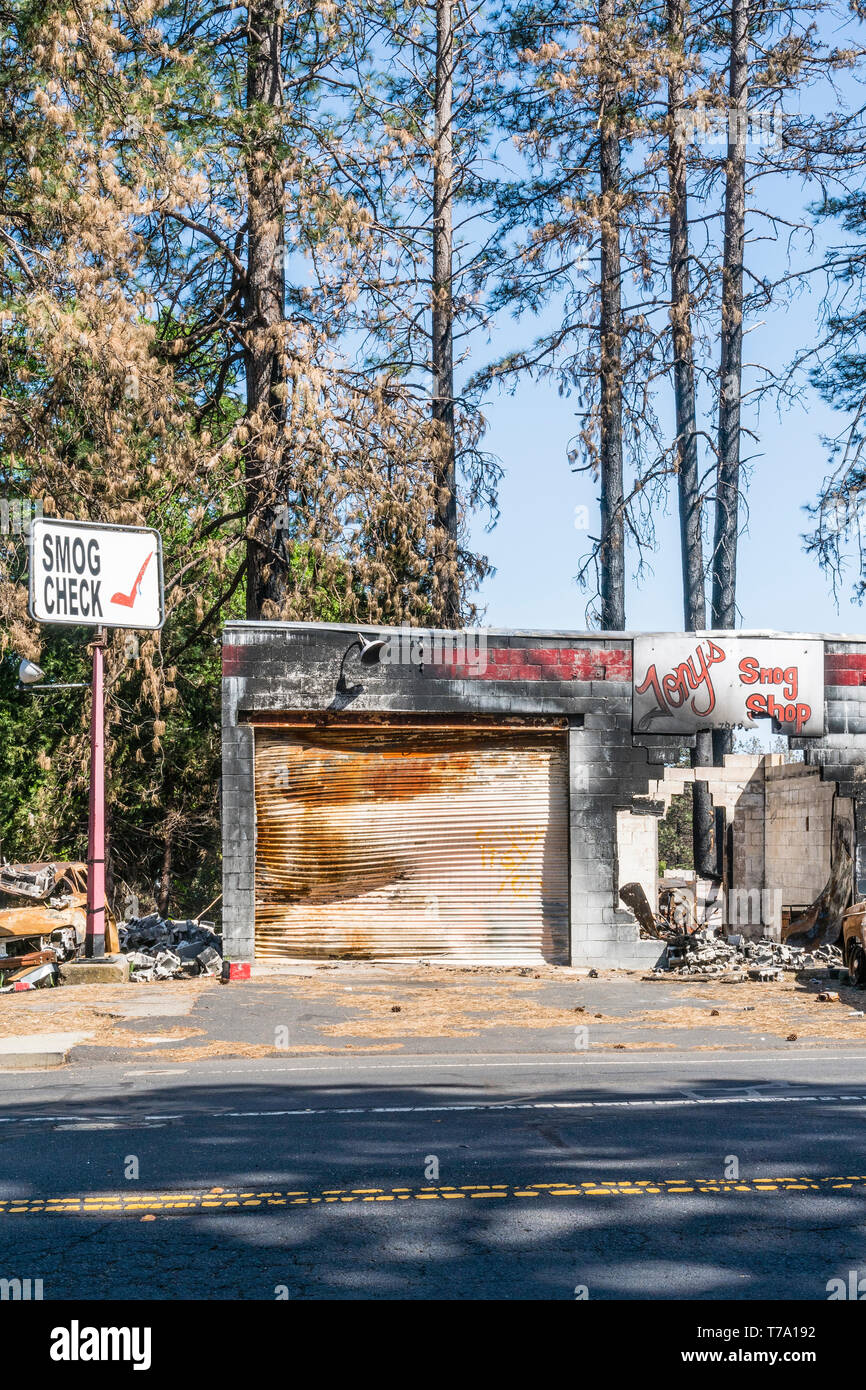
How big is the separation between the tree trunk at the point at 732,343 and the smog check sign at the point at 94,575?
16180mm

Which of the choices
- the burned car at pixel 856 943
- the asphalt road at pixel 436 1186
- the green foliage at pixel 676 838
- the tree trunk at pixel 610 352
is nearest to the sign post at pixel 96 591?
the asphalt road at pixel 436 1186

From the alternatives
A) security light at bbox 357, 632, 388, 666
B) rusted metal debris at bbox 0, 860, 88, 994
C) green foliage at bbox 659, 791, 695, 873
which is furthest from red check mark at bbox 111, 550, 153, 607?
green foliage at bbox 659, 791, 695, 873

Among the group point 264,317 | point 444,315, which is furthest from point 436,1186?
point 444,315

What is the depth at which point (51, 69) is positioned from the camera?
782 inches

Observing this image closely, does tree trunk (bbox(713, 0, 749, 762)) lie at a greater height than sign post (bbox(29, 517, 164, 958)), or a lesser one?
greater

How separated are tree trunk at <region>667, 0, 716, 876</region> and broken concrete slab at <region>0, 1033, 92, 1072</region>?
792 inches

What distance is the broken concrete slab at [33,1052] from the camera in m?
10.9

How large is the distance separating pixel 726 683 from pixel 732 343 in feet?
48.2

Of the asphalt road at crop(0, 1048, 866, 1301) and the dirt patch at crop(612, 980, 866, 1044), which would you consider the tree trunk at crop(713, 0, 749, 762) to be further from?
the asphalt road at crop(0, 1048, 866, 1301)

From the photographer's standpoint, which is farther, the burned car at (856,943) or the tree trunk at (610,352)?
the tree trunk at (610,352)

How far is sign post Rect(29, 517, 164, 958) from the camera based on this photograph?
1662 cm

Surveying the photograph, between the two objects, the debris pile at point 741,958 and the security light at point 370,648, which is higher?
the security light at point 370,648

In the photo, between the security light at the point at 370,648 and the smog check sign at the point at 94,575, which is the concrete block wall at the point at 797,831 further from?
the smog check sign at the point at 94,575

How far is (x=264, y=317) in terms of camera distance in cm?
2467
